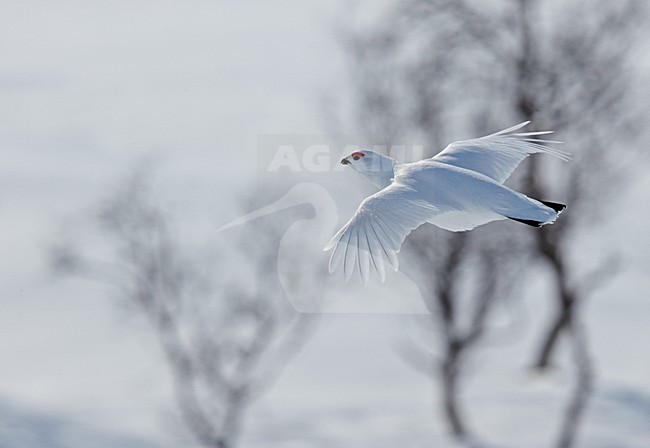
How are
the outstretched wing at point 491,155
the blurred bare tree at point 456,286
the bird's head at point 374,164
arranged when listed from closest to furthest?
the bird's head at point 374,164 < the outstretched wing at point 491,155 < the blurred bare tree at point 456,286

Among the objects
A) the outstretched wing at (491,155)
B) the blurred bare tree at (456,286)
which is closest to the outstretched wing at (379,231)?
the outstretched wing at (491,155)

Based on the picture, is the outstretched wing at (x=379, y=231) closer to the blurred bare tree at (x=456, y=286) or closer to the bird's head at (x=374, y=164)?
the bird's head at (x=374, y=164)

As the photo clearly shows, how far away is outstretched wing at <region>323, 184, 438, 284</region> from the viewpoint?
5242mm

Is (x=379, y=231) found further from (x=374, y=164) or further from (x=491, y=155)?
(x=491, y=155)

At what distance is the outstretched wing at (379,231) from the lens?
206 inches

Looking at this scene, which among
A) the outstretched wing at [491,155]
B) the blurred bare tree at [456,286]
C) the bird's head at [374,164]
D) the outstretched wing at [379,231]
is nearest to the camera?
the outstretched wing at [379,231]

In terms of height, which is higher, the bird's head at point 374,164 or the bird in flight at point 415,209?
the bird's head at point 374,164

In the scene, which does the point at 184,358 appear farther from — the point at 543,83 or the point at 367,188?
the point at 543,83

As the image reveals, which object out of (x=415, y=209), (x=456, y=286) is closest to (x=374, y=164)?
(x=415, y=209)

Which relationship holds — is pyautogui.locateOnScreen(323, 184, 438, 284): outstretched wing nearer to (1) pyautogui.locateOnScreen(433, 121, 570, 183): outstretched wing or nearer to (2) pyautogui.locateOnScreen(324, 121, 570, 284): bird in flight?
(2) pyautogui.locateOnScreen(324, 121, 570, 284): bird in flight

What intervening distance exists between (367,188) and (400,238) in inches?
348

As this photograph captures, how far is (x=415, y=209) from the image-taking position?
527cm

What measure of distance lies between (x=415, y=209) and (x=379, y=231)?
19 centimetres

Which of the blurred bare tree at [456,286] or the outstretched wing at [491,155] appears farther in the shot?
the blurred bare tree at [456,286]
